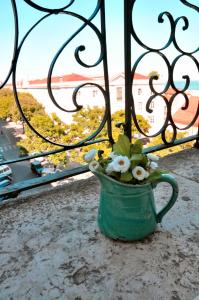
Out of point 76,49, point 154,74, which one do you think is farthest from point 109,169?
point 154,74

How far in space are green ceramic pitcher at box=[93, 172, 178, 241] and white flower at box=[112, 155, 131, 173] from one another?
24 millimetres

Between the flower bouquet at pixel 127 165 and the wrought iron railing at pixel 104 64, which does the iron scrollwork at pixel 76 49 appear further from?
the flower bouquet at pixel 127 165

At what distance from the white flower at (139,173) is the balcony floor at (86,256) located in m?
0.15

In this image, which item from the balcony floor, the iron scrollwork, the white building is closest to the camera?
the balcony floor

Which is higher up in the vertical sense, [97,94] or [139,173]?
[97,94]

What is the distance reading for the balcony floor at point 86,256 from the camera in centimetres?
41

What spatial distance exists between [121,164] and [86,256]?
7.8 inches

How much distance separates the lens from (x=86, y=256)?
485 mm

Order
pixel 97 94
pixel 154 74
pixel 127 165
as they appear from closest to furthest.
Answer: pixel 127 165 → pixel 154 74 → pixel 97 94

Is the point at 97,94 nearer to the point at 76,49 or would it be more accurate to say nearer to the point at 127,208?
the point at 76,49

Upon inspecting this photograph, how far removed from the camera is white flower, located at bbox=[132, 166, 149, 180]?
0.44 metres

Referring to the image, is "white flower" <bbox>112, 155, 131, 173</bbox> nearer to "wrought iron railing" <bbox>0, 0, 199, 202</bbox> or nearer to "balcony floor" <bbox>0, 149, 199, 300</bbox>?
"balcony floor" <bbox>0, 149, 199, 300</bbox>

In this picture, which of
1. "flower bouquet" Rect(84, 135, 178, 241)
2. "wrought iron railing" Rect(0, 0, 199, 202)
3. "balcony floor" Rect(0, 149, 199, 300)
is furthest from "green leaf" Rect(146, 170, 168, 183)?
"wrought iron railing" Rect(0, 0, 199, 202)

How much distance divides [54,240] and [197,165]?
58cm
